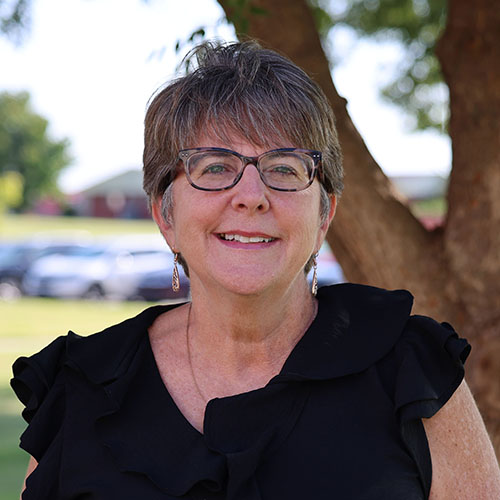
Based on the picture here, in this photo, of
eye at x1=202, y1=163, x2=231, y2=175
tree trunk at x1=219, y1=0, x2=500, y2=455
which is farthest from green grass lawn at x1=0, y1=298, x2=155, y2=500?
eye at x1=202, y1=163, x2=231, y2=175

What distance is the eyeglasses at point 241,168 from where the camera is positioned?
2289mm

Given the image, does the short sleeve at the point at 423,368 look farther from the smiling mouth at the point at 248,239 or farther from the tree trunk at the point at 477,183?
the tree trunk at the point at 477,183

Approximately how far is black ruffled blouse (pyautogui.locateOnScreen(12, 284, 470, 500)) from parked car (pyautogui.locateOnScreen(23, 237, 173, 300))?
21.5 m

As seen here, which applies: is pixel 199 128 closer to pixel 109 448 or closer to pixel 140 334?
pixel 140 334

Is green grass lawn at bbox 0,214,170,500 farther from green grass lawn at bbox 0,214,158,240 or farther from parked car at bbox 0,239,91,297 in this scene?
green grass lawn at bbox 0,214,158,240

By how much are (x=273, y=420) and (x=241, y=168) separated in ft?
2.34

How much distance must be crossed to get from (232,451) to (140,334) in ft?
1.79

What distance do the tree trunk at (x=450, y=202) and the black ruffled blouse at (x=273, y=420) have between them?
1.28m

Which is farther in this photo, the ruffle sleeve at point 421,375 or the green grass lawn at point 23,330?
the green grass lawn at point 23,330

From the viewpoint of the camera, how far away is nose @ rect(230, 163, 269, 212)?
7.36ft

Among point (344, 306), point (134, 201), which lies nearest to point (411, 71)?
point (344, 306)

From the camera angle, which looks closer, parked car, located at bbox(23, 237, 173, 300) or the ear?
the ear

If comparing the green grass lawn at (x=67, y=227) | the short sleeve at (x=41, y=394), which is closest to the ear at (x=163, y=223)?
the short sleeve at (x=41, y=394)

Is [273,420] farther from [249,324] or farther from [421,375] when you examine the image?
[421,375]
